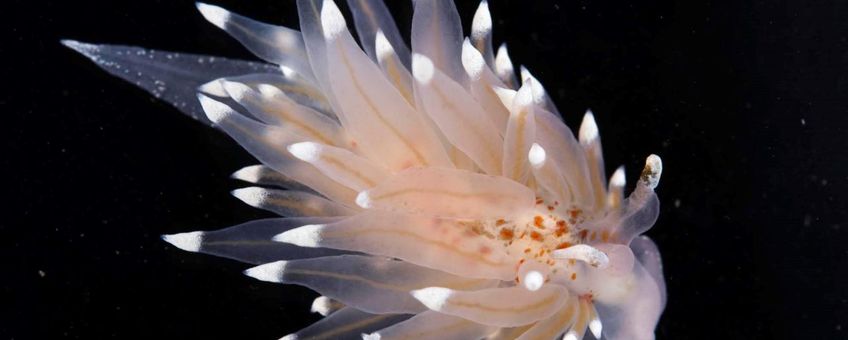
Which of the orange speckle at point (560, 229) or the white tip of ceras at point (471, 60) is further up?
the white tip of ceras at point (471, 60)

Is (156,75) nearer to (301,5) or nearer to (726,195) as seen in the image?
(301,5)

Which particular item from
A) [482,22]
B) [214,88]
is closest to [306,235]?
[214,88]

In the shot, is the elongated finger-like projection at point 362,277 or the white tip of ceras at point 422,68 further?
the elongated finger-like projection at point 362,277

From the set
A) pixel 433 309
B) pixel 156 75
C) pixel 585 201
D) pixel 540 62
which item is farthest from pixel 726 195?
pixel 156 75

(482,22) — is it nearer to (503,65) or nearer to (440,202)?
(503,65)

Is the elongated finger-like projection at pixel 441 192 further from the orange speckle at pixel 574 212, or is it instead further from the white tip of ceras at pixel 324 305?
the white tip of ceras at pixel 324 305

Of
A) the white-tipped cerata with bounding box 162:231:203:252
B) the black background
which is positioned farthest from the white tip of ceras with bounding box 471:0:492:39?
the white-tipped cerata with bounding box 162:231:203:252

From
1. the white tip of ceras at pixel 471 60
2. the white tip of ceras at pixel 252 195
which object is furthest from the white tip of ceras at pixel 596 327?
the white tip of ceras at pixel 252 195
